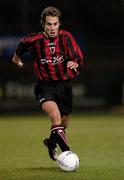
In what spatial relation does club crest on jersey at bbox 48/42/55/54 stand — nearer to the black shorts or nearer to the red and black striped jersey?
the red and black striped jersey

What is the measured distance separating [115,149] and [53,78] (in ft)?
12.1

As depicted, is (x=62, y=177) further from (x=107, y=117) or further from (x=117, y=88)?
(x=117, y=88)

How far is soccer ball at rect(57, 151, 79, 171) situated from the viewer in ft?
33.5

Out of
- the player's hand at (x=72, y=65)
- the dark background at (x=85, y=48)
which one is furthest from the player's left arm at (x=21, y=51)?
the dark background at (x=85, y=48)

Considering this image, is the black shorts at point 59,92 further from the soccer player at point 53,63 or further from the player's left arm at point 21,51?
the player's left arm at point 21,51

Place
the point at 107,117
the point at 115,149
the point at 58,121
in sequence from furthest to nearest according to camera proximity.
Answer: the point at 107,117
the point at 115,149
the point at 58,121

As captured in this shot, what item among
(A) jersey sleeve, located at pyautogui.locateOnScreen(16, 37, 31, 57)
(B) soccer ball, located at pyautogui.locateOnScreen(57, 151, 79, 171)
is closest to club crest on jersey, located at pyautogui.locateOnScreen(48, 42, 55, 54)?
(A) jersey sleeve, located at pyautogui.locateOnScreen(16, 37, 31, 57)

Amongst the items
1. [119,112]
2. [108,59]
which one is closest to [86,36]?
[108,59]

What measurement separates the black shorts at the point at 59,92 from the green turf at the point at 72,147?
0.84 m

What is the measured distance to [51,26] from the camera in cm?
1055

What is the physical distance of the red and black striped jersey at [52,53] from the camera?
35.6ft

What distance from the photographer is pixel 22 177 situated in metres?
9.94

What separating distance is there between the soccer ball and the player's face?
1563 millimetres

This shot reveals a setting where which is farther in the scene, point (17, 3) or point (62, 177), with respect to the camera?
point (17, 3)
